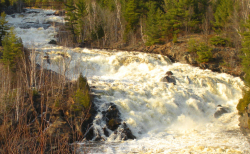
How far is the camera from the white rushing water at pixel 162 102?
11.8m

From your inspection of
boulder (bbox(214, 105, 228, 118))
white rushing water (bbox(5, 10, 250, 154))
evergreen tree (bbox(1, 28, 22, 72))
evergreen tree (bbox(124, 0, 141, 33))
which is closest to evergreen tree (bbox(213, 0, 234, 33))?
white rushing water (bbox(5, 10, 250, 154))

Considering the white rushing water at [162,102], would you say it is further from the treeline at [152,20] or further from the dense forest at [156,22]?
the treeline at [152,20]

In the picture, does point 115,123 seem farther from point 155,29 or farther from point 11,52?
point 155,29

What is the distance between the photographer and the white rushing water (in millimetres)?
11750

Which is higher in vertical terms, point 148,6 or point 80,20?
point 148,6

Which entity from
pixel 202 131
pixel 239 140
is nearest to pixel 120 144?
pixel 202 131

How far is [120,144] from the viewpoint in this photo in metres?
11.9

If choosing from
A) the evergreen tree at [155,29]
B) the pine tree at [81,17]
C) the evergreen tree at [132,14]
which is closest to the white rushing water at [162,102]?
the evergreen tree at [155,29]

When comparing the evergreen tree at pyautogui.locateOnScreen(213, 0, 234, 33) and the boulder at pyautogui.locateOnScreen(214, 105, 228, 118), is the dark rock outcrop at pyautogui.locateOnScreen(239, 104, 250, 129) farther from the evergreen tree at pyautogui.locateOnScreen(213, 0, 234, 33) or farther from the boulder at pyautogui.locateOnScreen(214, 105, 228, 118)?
the evergreen tree at pyautogui.locateOnScreen(213, 0, 234, 33)

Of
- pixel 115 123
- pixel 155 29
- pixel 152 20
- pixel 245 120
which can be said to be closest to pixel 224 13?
pixel 155 29

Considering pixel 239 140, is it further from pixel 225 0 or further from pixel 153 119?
pixel 225 0

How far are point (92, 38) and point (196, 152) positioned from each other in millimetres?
33263

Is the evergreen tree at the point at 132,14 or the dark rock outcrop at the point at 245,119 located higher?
the evergreen tree at the point at 132,14

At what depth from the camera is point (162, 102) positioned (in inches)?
665
